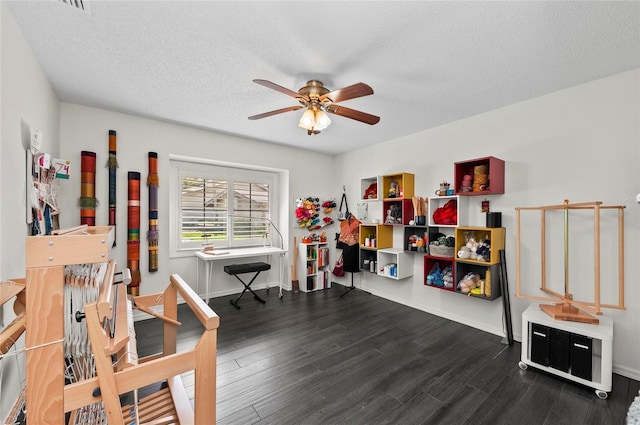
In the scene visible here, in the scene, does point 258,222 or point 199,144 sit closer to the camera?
point 199,144

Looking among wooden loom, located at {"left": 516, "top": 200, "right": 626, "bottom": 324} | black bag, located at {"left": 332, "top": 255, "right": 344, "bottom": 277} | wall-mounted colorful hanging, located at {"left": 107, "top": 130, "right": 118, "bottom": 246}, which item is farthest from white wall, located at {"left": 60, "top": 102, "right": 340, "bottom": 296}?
wooden loom, located at {"left": 516, "top": 200, "right": 626, "bottom": 324}

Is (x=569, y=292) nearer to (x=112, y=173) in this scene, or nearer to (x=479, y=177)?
(x=479, y=177)

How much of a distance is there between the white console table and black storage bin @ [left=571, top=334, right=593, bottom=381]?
0.11ft

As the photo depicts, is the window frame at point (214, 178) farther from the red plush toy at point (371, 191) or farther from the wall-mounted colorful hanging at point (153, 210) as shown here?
the red plush toy at point (371, 191)

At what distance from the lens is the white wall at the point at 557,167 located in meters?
2.16

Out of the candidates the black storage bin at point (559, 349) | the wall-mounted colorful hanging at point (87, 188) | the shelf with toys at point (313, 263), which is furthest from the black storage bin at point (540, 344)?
the wall-mounted colorful hanging at point (87, 188)

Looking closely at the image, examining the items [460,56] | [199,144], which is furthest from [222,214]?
[460,56]

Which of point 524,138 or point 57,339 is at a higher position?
point 524,138

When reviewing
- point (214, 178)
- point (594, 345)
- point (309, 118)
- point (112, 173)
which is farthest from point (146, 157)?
point (594, 345)

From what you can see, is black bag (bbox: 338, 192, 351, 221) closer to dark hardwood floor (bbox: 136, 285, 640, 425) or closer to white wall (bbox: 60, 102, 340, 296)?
white wall (bbox: 60, 102, 340, 296)

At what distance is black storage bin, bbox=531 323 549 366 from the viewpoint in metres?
2.16

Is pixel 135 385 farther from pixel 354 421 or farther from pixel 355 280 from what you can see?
pixel 355 280

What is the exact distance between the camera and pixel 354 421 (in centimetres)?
169

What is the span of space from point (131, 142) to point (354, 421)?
3.67m
